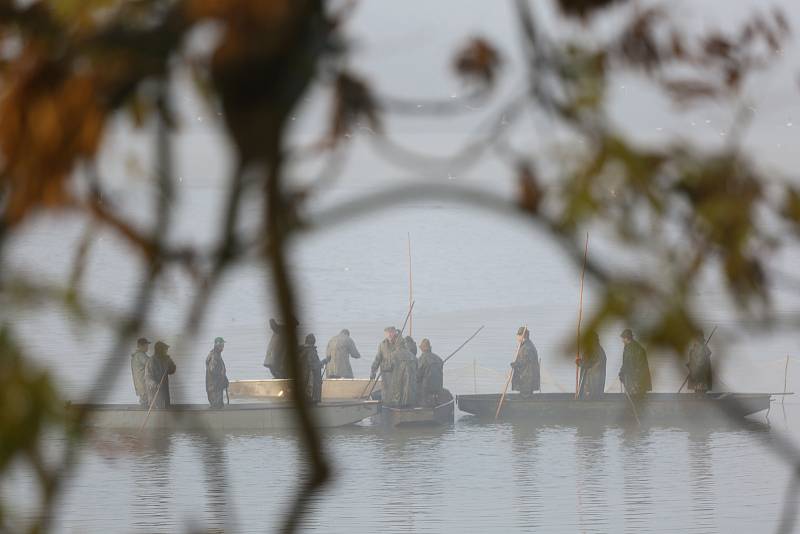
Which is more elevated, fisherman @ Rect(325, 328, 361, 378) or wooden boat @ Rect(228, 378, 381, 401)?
fisherman @ Rect(325, 328, 361, 378)

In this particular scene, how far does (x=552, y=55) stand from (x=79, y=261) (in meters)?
0.44

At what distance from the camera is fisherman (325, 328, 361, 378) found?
879 inches

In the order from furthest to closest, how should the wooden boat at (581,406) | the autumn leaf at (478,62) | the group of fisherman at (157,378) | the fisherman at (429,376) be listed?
the wooden boat at (581,406)
the fisherman at (429,376)
the group of fisherman at (157,378)
the autumn leaf at (478,62)

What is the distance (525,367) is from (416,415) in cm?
342

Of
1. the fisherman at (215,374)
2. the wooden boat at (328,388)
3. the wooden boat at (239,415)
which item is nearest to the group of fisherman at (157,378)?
the fisherman at (215,374)

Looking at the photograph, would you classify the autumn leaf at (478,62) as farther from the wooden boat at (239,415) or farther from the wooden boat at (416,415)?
the wooden boat at (416,415)

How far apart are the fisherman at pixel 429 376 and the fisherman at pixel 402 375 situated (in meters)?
0.11

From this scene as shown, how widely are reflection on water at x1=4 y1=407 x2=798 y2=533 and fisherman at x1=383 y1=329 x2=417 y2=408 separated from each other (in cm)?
153

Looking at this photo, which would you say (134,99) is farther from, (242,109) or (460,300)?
(460,300)

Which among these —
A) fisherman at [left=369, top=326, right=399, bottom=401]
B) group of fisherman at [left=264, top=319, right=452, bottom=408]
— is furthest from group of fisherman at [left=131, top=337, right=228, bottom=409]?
fisherman at [left=369, top=326, right=399, bottom=401]

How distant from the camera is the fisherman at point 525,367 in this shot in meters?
22.1

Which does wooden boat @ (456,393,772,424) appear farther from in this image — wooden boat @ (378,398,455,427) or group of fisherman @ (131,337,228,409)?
group of fisherman @ (131,337,228,409)

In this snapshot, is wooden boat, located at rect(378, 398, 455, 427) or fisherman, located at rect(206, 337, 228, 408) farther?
wooden boat, located at rect(378, 398, 455, 427)

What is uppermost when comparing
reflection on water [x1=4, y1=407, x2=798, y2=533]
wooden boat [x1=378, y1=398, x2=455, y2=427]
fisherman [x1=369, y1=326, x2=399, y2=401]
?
fisherman [x1=369, y1=326, x2=399, y2=401]
